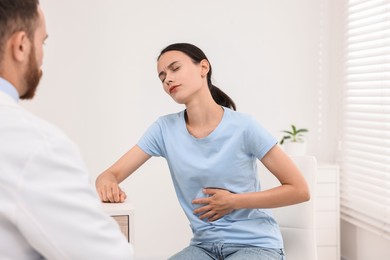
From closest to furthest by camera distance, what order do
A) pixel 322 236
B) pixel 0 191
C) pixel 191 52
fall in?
1. pixel 0 191
2. pixel 191 52
3. pixel 322 236

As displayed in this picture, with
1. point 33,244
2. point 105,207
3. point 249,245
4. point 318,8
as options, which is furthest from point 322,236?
point 33,244

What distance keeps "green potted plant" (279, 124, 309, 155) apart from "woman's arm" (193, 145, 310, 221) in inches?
60.3

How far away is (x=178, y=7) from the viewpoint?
3486 mm

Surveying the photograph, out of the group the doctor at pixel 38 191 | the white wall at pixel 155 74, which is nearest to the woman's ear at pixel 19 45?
the doctor at pixel 38 191

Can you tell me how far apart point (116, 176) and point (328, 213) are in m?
1.84

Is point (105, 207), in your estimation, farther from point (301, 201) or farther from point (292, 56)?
point (292, 56)

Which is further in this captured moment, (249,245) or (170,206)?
(170,206)

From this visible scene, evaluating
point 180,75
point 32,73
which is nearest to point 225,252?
point 180,75

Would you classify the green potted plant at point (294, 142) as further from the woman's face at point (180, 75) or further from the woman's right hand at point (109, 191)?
the woman's right hand at point (109, 191)

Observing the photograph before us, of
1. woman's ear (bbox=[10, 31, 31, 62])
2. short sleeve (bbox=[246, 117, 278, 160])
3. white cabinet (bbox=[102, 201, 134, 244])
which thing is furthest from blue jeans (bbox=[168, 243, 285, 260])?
woman's ear (bbox=[10, 31, 31, 62])

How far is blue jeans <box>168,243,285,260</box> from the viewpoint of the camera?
1.75 metres

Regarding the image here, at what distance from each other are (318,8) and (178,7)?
941 millimetres

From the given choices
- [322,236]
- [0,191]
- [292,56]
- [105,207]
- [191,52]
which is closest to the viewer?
[0,191]

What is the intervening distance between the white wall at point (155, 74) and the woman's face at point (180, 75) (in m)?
1.48
